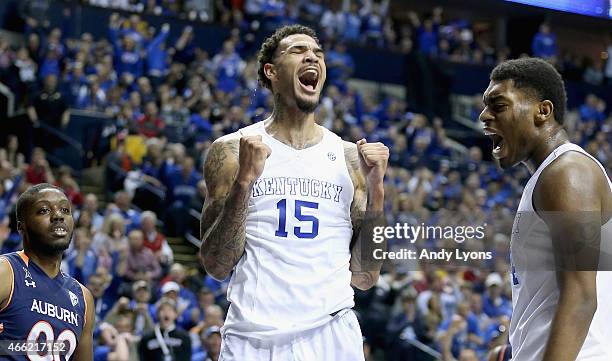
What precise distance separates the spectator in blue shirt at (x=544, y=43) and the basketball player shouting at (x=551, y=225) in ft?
61.3

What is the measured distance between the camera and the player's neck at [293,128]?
4.50m

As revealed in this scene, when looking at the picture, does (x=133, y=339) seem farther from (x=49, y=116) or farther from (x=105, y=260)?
(x=49, y=116)

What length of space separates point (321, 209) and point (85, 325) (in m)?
1.57

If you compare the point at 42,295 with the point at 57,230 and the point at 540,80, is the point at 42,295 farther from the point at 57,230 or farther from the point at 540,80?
the point at 540,80

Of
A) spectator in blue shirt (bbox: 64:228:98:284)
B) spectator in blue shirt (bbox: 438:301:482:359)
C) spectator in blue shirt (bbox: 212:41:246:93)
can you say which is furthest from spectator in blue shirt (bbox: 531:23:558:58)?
spectator in blue shirt (bbox: 64:228:98:284)

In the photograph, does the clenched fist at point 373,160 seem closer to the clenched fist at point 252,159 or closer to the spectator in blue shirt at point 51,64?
the clenched fist at point 252,159

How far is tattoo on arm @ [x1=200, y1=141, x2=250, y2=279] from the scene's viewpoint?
416cm

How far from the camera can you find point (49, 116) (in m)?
13.2

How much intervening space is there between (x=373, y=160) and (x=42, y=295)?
6.20ft

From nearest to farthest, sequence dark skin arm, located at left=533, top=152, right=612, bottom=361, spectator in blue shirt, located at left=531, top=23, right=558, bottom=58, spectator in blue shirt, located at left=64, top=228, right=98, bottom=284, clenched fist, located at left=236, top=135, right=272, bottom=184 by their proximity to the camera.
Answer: dark skin arm, located at left=533, top=152, right=612, bottom=361, clenched fist, located at left=236, top=135, right=272, bottom=184, spectator in blue shirt, located at left=64, top=228, right=98, bottom=284, spectator in blue shirt, located at left=531, top=23, right=558, bottom=58

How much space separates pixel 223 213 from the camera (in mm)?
4184

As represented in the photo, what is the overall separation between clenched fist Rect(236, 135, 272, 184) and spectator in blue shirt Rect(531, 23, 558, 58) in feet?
60.6

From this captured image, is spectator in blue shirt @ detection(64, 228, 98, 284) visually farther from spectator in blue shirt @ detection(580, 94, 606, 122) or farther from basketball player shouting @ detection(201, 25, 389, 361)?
spectator in blue shirt @ detection(580, 94, 606, 122)

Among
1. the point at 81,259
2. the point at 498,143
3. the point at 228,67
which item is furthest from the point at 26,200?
the point at 228,67
